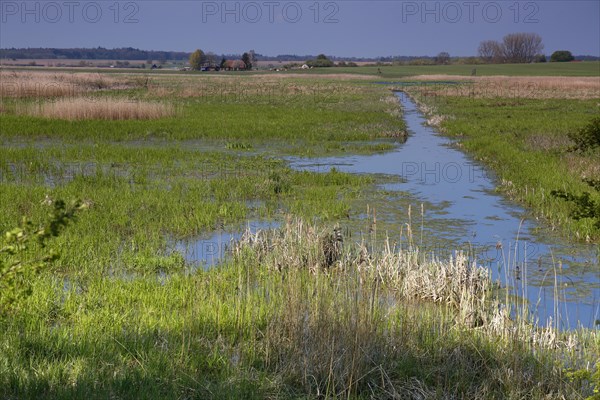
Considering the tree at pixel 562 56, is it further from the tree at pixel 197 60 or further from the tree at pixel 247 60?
the tree at pixel 197 60

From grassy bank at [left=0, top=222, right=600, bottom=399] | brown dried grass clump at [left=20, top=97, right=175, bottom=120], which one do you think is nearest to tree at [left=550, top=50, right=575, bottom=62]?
brown dried grass clump at [left=20, top=97, right=175, bottom=120]

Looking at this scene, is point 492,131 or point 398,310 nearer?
point 398,310

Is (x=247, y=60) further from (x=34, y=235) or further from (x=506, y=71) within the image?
(x=34, y=235)

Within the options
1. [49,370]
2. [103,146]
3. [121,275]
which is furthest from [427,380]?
[103,146]

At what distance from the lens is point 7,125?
25.3 metres

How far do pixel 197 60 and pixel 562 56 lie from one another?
286 feet

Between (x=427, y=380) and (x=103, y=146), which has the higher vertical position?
(x=103, y=146)

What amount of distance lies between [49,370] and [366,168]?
1437cm

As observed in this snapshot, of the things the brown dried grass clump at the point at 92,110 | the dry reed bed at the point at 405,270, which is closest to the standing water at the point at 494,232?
the dry reed bed at the point at 405,270

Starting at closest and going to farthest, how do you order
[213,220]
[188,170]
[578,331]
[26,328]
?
[26,328]
[578,331]
[213,220]
[188,170]

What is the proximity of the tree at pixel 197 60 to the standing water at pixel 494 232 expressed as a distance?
463 ft

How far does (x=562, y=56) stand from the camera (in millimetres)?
156125

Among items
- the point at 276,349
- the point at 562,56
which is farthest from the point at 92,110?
the point at 562,56

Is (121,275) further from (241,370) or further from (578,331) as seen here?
(578,331)
